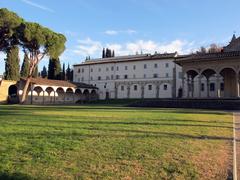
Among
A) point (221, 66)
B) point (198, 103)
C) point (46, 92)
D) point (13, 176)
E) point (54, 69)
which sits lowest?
point (13, 176)

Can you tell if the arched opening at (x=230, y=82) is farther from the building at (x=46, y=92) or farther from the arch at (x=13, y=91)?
the arch at (x=13, y=91)

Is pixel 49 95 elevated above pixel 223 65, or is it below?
below

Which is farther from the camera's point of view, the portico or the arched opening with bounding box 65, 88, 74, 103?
the arched opening with bounding box 65, 88, 74, 103

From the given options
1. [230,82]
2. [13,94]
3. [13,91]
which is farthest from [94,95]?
[230,82]

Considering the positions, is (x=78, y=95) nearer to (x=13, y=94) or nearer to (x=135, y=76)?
(x=135, y=76)

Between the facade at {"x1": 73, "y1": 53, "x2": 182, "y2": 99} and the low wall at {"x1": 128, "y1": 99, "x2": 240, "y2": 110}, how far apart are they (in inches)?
992

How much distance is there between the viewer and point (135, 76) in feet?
222

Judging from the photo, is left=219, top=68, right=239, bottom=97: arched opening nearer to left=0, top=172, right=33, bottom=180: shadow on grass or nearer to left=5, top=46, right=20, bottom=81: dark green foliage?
left=0, top=172, right=33, bottom=180: shadow on grass

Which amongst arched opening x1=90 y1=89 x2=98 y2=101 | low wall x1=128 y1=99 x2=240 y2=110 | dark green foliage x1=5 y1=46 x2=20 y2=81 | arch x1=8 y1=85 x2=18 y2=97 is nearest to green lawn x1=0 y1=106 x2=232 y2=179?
low wall x1=128 y1=99 x2=240 y2=110

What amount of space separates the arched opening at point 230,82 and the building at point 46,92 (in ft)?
100.0

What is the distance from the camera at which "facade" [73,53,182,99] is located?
6250 cm

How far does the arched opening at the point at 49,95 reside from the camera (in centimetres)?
5838

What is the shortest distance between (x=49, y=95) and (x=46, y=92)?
103 centimetres

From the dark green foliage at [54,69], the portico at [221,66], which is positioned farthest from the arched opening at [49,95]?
the portico at [221,66]
